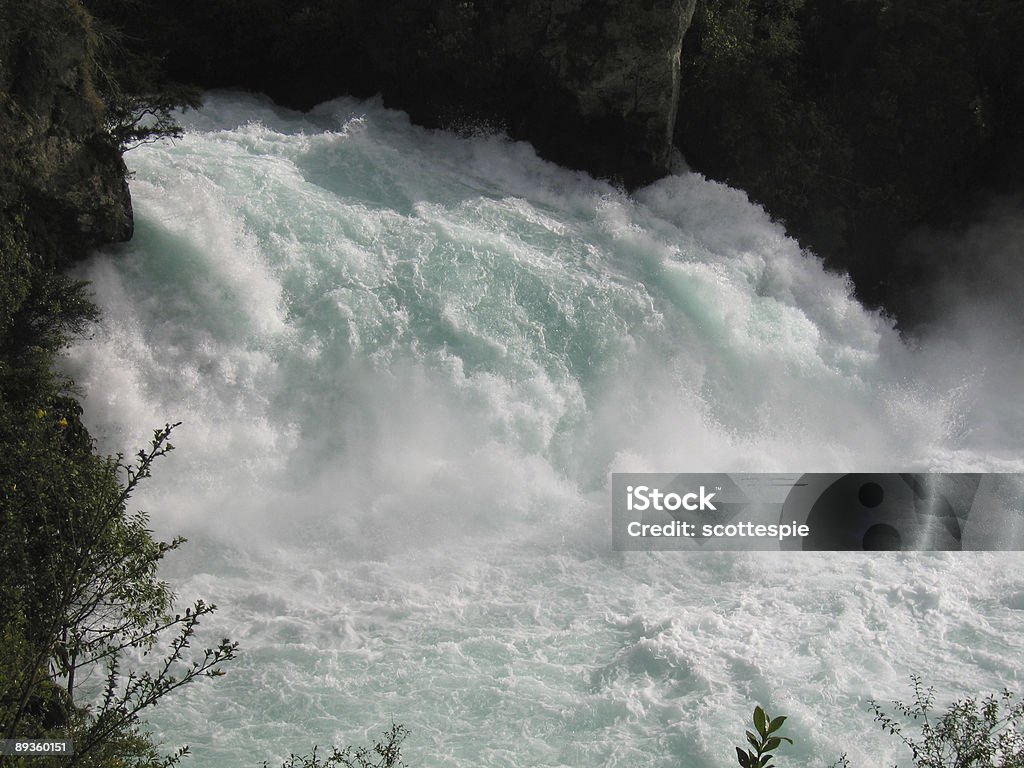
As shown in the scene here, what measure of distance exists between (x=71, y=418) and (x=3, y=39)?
16.2ft

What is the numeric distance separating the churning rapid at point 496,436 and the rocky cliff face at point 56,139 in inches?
26.4

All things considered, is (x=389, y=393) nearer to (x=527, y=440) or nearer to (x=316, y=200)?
(x=527, y=440)

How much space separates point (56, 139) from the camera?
43.5 ft

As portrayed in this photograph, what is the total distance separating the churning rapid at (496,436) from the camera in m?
10.6

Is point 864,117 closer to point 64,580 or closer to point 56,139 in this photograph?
point 56,139

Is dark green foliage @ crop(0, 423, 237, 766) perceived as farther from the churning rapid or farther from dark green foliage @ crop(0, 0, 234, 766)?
the churning rapid

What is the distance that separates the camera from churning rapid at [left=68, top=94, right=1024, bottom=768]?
1064 cm

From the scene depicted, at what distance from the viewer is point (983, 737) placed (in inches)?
246

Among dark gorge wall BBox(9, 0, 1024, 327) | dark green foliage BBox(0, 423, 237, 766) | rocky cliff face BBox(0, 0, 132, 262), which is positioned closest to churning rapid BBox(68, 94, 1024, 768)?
rocky cliff face BBox(0, 0, 132, 262)

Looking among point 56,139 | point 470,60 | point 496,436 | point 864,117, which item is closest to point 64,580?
point 496,436

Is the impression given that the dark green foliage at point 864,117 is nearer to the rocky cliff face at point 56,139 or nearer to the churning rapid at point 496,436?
the churning rapid at point 496,436

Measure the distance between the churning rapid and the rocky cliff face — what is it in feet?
2.20

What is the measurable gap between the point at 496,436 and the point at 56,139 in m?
7.30

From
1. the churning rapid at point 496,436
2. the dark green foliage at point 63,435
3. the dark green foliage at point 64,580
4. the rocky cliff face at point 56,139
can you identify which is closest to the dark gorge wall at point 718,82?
the churning rapid at point 496,436
